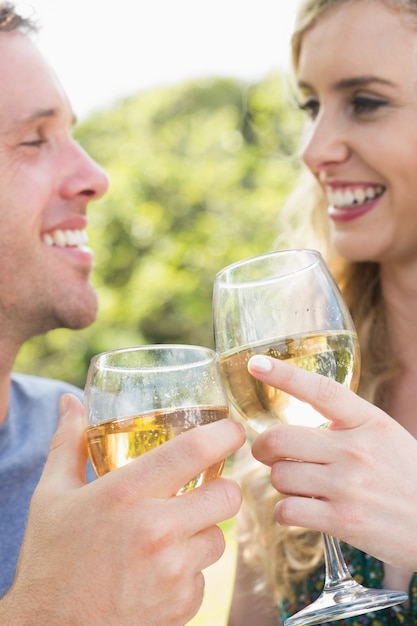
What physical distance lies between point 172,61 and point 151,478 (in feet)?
36.7

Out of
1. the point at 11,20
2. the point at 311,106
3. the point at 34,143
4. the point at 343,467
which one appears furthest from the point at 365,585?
the point at 11,20

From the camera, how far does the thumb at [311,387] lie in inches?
60.0

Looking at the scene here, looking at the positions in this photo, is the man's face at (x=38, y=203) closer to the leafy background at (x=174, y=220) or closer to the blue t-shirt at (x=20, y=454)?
the blue t-shirt at (x=20, y=454)

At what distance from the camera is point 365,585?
101 inches

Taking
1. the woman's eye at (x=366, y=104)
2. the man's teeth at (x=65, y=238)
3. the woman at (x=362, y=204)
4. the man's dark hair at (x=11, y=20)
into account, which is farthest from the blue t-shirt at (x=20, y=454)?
the woman's eye at (x=366, y=104)

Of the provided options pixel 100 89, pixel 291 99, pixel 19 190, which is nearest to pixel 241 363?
pixel 19 190

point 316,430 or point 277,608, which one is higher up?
point 316,430

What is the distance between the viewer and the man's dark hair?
9.66 feet

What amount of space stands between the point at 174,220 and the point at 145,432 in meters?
9.28

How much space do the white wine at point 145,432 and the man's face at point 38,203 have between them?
1.32m

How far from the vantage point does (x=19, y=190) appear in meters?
2.86

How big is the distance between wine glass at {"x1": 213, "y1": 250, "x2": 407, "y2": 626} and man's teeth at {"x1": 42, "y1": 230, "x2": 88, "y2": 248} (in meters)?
1.32

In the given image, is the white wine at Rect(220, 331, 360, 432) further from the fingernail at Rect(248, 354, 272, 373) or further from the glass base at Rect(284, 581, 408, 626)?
the glass base at Rect(284, 581, 408, 626)

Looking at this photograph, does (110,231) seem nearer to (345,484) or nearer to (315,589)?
(315,589)
